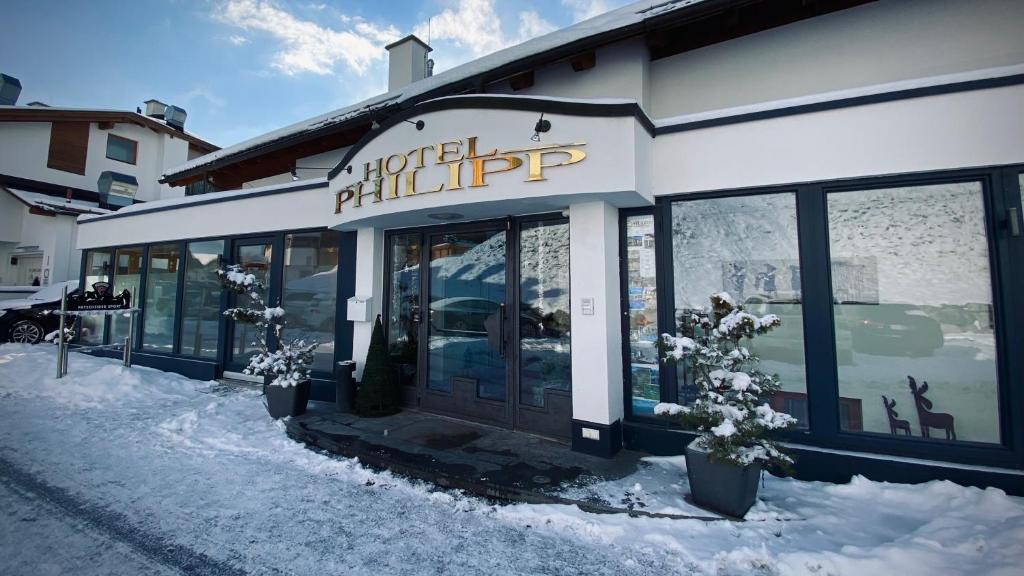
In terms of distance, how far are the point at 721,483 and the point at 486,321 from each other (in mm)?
3222

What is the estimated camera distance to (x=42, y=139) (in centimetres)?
1630

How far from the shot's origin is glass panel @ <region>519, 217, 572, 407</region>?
5270mm

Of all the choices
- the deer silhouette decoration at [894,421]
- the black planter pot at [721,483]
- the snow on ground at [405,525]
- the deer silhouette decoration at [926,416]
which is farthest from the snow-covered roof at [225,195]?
the deer silhouette decoration at [926,416]

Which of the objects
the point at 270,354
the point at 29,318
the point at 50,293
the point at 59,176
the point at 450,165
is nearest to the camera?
the point at 450,165

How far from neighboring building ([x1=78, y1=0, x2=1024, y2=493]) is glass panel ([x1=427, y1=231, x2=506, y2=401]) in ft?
0.11

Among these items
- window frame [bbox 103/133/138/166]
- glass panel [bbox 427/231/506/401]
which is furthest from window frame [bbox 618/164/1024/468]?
window frame [bbox 103/133/138/166]

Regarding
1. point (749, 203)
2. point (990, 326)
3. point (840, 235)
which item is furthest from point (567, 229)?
point (990, 326)

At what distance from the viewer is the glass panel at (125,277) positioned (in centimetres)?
1026

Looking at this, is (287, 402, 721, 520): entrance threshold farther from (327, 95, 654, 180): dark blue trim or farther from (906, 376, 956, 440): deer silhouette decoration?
(327, 95, 654, 180): dark blue trim

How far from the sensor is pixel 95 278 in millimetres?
11242

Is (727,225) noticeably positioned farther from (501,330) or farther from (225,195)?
(225,195)

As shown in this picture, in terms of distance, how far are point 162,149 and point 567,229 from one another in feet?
75.8

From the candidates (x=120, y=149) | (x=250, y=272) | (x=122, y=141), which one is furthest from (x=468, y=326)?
(x=122, y=141)

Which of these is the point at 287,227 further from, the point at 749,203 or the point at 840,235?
the point at 840,235
